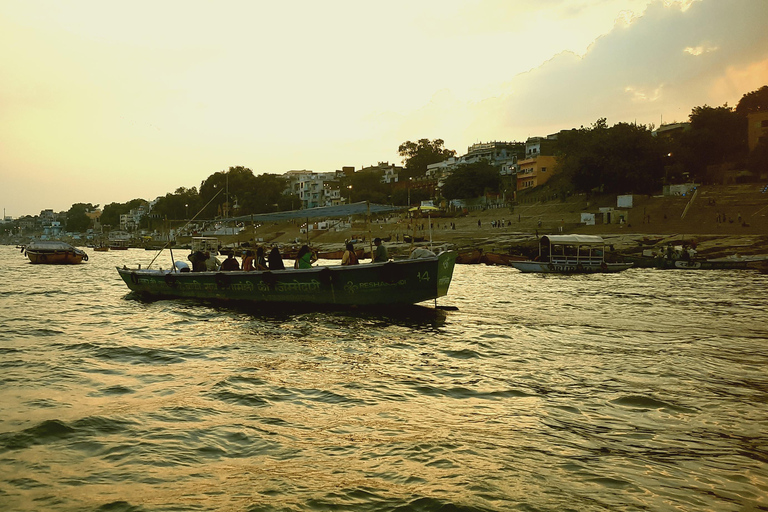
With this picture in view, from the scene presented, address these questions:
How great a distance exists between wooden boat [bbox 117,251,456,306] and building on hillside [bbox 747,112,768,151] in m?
54.2

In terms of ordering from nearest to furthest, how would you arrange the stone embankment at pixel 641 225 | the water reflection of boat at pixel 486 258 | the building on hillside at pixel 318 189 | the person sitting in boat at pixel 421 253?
the person sitting in boat at pixel 421 253
the water reflection of boat at pixel 486 258
the stone embankment at pixel 641 225
the building on hillside at pixel 318 189

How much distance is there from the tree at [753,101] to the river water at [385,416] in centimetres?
5979

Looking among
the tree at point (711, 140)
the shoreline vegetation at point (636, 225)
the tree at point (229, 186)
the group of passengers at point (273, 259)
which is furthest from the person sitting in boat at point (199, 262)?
the tree at point (229, 186)

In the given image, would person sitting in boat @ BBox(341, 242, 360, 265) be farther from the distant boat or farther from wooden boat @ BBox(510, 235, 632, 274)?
the distant boat

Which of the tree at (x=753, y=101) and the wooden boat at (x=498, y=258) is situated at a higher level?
the tree at (x=753, y=101)

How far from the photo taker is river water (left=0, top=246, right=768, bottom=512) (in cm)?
512

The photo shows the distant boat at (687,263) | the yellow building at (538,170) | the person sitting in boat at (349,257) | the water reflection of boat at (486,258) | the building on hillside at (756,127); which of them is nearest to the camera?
the person sitting in boat at (349,257)

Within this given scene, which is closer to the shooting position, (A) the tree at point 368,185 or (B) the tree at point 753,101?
(B) the tree at point 753,101

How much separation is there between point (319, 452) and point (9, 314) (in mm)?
16728

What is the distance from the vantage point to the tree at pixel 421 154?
111m

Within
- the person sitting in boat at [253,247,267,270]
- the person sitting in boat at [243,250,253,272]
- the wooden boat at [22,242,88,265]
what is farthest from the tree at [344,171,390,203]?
the person sitting in boat at [243,250,253,272]

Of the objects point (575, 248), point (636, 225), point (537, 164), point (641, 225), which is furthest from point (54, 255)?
point (537, 164)

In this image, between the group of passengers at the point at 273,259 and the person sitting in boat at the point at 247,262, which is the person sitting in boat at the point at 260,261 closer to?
the group of passengers at the point at 273,259

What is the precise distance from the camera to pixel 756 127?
57.1 m
